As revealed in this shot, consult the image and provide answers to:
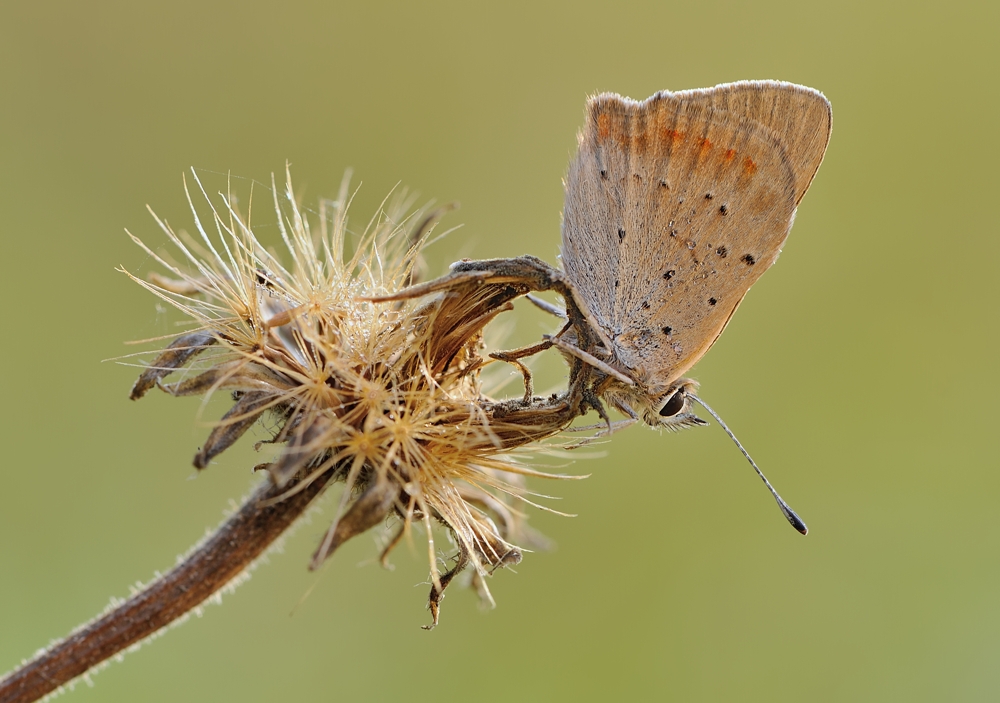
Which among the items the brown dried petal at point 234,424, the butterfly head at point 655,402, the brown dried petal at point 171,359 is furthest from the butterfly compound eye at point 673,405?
the brown dried petal at point 171,359

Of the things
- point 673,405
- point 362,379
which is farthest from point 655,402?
point 362,379

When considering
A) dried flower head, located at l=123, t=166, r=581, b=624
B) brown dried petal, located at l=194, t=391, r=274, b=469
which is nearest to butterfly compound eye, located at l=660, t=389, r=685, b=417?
dried flower head, located at l=123, t=166, r=581, b=624

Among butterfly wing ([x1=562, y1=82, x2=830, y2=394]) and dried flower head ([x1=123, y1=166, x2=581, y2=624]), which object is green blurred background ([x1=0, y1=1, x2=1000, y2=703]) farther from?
butterfly wing ([x1=562, y1=82, x2=830, y2=394])

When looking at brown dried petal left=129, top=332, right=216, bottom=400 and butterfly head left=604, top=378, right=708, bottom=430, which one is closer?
brown dried petal left=129, top=332, right=216, bottom=400

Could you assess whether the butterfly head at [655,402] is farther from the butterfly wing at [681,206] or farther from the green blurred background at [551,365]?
the green blurred background at [551,365]

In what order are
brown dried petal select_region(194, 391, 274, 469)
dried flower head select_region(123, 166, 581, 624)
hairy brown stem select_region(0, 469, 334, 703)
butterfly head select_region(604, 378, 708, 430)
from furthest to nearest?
butterfly head select_region(604, 378, 708, 430) → dried flower head select_region(123, 166, 581, 624) → brown dried petal select_region(194, 391, 274, 469) → hairy brown stem select_region(0, 469, 334, 703)
